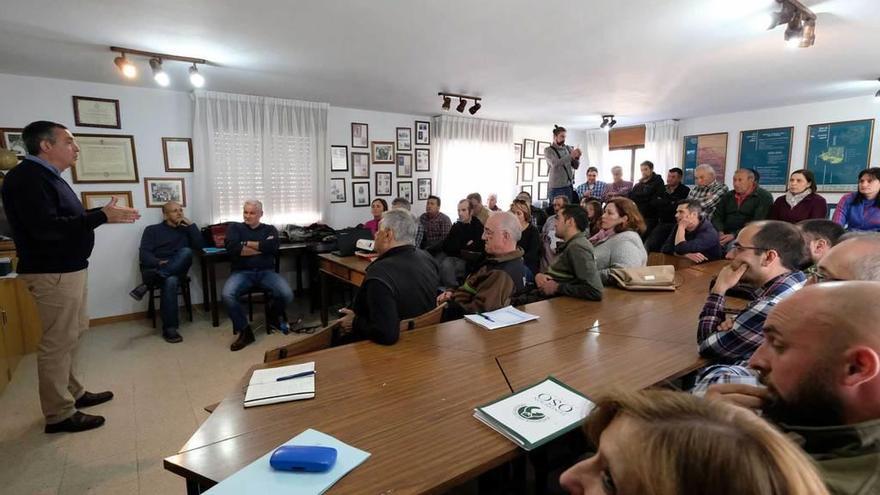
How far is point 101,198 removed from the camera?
4441mm

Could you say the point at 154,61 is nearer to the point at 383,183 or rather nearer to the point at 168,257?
the point at 168,257

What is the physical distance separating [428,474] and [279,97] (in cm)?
520

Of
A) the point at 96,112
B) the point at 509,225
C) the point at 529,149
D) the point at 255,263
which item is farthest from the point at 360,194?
the point at 509,225

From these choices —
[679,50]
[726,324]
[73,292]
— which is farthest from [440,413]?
[679,50]

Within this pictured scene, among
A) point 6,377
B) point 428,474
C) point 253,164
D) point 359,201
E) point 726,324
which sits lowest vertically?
point 6,377

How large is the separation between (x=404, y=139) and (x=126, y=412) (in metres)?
4.90

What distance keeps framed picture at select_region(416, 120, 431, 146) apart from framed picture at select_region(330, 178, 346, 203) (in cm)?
146

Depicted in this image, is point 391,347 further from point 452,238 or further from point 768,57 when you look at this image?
point 768,57

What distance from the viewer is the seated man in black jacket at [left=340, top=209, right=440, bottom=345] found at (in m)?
1.76

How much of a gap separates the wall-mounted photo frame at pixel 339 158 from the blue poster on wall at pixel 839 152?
6.67 m

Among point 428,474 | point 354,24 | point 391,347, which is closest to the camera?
point 428,474

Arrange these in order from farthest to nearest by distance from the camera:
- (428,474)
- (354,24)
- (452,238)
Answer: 1. (452,238)
2. (354,24)
3. (428,474)

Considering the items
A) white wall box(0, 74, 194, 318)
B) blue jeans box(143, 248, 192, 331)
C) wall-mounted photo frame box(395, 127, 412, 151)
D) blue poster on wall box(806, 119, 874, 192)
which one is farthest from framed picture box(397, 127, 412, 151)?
blue poster on wall box(806, 119, 874, 192)

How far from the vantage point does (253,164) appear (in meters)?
5.20
